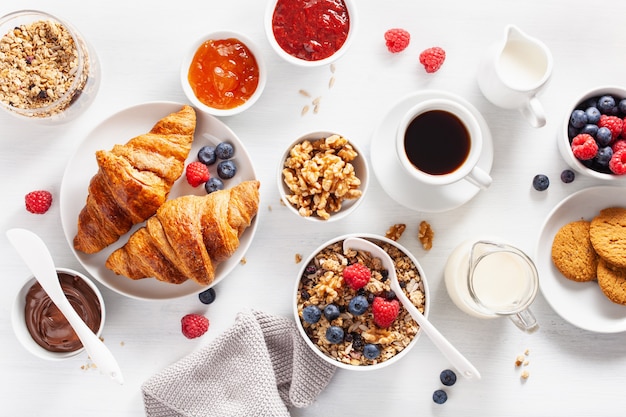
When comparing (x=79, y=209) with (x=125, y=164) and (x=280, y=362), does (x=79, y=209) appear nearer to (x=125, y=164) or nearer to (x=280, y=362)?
(x=125, y=164)

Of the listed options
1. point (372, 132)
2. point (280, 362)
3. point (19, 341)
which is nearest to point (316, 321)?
point (280, 362)

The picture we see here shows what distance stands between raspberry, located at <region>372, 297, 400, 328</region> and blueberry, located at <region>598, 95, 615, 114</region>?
87cm

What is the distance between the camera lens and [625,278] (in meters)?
1.90

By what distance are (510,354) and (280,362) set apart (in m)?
0.76

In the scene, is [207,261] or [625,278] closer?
[207,261]

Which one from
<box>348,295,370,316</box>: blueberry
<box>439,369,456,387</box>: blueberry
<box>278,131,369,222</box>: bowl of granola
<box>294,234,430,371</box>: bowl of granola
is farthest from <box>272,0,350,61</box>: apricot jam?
<box>439,369,456,387</box>: blueberry

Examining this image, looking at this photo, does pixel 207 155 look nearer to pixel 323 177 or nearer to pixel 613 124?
pixel 323 177

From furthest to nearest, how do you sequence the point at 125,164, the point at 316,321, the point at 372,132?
the point at 372,132, the point at 316,321, the point at 125,164

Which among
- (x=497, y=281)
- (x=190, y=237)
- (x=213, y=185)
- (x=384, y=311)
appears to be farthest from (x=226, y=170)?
(x=497, y=281)

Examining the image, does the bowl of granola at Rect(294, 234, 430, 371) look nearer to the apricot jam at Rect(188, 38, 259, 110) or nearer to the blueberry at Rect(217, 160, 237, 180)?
the blueberry at Rect(217, 160, 237, 180)

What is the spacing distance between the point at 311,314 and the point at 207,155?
1.89ft

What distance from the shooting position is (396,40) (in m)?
1.90

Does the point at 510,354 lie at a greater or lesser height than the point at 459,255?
lesser

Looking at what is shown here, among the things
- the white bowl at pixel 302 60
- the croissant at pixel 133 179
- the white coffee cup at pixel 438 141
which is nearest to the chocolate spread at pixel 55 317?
the croissant at pixel 133 179
